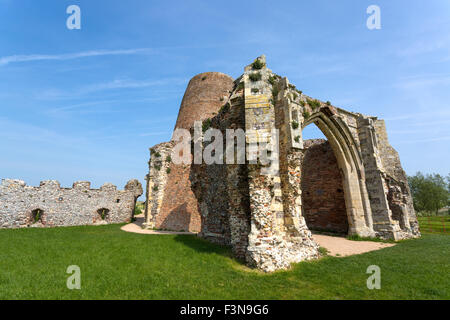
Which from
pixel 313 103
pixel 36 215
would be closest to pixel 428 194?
pixel 313 103

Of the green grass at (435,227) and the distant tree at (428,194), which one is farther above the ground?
the distant tree at (428,194)

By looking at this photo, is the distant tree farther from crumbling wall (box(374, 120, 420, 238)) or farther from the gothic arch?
the gothic arch

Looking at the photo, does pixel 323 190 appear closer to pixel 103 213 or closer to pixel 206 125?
pixel 206 125

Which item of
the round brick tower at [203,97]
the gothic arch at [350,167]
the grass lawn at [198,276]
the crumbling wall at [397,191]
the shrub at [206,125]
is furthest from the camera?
the round brick tower at [203,97]

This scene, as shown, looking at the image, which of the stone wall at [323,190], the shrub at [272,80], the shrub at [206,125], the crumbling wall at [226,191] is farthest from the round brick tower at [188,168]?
the shrub at [272,80]

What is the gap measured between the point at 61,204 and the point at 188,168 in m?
10.8

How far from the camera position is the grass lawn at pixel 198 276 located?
13.1 feet

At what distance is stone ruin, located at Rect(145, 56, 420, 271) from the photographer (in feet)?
20.9

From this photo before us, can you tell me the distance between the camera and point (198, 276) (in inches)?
191

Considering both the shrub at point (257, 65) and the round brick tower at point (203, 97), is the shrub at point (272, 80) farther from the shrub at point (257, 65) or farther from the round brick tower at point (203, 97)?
the round brick tower at point (203, 97)
